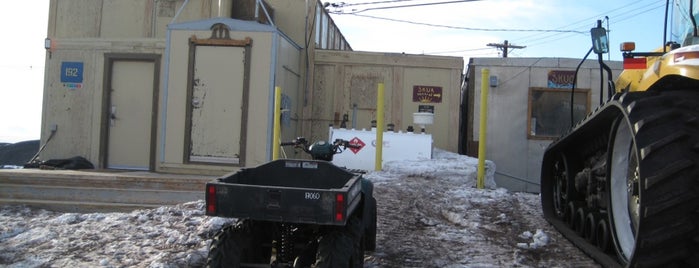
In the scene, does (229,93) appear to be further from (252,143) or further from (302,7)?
(302,7)

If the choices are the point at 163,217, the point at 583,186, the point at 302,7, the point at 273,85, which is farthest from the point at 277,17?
the point at 583,186

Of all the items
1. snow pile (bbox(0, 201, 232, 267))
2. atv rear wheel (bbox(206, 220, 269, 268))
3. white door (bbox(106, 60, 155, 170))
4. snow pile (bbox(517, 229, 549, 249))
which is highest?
white door (bbox(106, 60, 155, 170))

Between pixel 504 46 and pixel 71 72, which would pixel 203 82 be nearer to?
pixel 71 72

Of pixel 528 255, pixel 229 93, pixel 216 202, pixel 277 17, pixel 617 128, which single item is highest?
pixel 277 17

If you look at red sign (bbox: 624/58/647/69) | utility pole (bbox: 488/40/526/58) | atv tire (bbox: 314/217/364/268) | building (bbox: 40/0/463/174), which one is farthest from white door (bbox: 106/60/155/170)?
utility pole (bbox: 488/40/526/58)

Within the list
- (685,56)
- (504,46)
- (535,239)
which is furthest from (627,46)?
(504,46)

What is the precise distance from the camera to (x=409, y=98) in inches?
504

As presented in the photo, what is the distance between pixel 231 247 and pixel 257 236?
311 mm

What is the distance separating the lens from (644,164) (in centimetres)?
312

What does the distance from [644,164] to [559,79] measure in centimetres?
1035

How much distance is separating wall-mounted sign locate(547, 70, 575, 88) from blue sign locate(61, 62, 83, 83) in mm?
10326

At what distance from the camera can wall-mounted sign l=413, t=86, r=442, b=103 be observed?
12695mm

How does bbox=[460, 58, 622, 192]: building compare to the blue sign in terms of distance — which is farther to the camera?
bbox=[460, 58, 622, 192]: building

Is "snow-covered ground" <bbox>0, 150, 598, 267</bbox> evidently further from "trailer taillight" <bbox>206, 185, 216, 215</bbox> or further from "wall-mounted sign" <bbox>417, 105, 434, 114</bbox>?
"wall-mounted sign" <bbox>417, 105, 434, 114</bbox>
